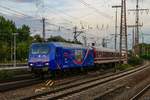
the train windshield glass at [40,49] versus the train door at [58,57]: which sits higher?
the train windshield glass at [40,49]

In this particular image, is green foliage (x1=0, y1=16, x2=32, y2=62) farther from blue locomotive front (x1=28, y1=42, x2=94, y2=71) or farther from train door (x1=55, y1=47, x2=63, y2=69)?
train door (x1=55, y1=47, x2=63, y2=69)

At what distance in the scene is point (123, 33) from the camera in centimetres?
5825

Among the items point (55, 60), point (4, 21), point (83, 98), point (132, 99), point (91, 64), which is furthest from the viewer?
point (4, 21)

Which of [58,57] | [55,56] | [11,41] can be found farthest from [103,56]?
[11,41]

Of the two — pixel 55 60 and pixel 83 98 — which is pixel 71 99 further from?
pixel 55 60

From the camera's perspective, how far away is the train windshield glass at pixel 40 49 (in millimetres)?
31516

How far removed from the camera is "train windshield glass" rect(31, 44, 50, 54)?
3152cm

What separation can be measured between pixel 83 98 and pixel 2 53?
247 ft

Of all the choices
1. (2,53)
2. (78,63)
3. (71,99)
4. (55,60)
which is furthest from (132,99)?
(2,53)

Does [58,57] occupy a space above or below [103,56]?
above

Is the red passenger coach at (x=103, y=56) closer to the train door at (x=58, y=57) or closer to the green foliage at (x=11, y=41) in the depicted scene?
the train door at (x=58, y=57)

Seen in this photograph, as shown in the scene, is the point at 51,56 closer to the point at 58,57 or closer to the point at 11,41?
the point at 58,57

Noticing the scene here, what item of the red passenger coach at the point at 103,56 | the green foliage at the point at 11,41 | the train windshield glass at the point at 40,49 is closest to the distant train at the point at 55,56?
the train windshield glass at the point at 40,49

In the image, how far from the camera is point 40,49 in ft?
105
